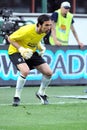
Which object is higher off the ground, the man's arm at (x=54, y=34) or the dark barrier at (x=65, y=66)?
the man's arm at (x=54, y=34)

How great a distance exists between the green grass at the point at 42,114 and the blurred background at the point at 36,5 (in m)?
8.59

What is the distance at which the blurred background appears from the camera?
888 inches

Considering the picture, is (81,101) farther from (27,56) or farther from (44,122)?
(44,122)

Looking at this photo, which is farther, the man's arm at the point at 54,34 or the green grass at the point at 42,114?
the man's arm at the point at 54,34

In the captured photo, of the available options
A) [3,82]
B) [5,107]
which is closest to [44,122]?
[5,107]

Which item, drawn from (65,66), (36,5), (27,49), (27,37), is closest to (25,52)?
(27,49)

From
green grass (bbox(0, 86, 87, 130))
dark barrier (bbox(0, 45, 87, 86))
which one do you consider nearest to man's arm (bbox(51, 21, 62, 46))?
dark barrier (bbox(0, 45, 87, 86))

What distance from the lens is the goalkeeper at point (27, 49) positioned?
12.0m

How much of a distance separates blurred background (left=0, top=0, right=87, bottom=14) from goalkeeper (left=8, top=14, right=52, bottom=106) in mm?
9910

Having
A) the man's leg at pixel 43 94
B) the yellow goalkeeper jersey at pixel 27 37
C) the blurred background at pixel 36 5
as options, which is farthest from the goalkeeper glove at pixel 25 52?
the blurred background at pixel 36 5

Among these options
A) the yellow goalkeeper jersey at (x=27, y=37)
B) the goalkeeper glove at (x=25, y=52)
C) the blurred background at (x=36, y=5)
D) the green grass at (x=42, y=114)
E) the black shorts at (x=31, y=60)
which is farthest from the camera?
the blurred background at (x=36, y=5)

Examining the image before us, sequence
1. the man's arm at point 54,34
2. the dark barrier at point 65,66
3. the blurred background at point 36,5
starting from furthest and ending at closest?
1. the blurred background at point 36,5
2. the dark barrier at point 65,66
3. the man's arm at point 54,34

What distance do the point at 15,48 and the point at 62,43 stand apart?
14.5 feet

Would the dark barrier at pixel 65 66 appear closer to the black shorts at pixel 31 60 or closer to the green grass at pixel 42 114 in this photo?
the green grass at pixel 42 114
